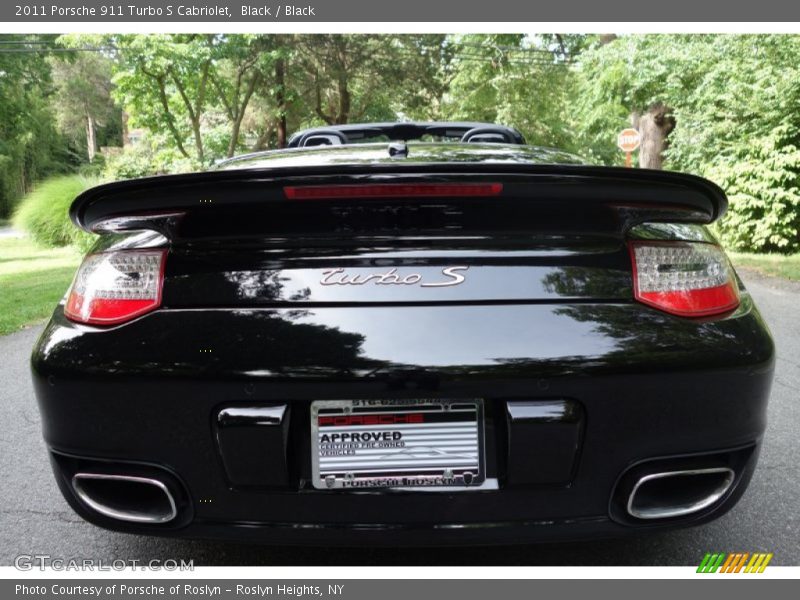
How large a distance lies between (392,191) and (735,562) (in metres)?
1.57

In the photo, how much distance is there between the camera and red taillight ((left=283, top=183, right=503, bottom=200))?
5.17ft

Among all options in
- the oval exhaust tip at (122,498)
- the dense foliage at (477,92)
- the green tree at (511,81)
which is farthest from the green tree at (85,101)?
the oval exhaust tip at (122,498)

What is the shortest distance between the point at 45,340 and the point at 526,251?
128 centimetres

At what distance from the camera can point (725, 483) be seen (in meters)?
1.68

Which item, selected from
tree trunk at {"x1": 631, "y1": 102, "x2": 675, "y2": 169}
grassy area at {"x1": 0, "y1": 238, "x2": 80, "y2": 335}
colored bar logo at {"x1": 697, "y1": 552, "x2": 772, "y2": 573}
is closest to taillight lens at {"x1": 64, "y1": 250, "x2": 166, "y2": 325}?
colored bar logo at {"x1": 697, "y1": 552, "x2": 772, "y2": 573}

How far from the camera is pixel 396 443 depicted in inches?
62.1

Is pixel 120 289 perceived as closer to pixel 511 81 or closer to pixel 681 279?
pixel 681 279

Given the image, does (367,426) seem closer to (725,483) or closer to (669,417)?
(669,417)

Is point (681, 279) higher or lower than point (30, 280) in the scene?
higher

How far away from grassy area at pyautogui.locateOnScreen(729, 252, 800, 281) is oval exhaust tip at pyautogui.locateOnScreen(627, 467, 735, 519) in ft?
26.4

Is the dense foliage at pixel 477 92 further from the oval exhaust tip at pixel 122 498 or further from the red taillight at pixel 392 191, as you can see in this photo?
the oval exhaust tip at pixel 122 498

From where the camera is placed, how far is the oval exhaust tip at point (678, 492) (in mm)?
1611

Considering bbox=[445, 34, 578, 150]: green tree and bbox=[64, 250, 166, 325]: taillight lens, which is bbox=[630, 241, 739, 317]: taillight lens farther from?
bbox=[445, 34, 578, 150]: green tree
